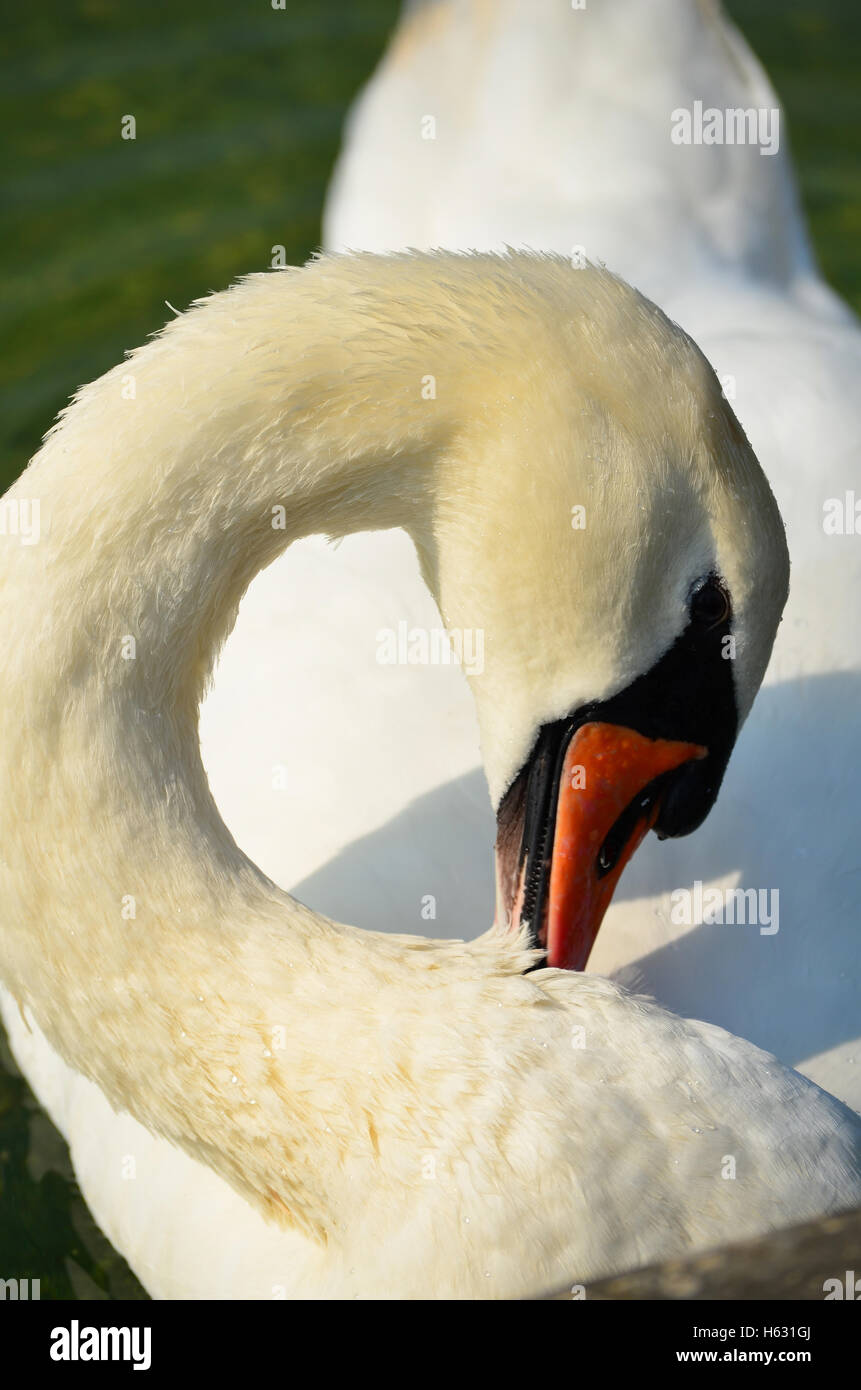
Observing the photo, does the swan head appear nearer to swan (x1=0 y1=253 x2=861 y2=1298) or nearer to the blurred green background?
swan (x1=0 y1=253 x2=861 y2=1298)

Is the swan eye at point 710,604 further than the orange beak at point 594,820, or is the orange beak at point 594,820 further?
the orange beak at point 594,820

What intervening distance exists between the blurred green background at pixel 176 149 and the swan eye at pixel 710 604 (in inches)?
148

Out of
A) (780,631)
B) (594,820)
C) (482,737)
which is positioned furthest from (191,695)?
(780,631)

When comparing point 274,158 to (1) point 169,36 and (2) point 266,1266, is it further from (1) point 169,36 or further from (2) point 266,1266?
(2) point 266,1266

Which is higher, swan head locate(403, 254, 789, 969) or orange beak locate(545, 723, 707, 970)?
swan head locate(403, 254, 789, 969)

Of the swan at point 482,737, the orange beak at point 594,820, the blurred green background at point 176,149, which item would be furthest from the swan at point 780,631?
the blurred green background at point 176,149

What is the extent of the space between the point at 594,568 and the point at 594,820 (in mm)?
488

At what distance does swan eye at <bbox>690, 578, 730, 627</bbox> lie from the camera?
2.73m

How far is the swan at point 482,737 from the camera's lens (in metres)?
2.51

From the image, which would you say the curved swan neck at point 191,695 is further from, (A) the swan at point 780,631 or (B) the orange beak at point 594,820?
(A) the swan at point 780,631

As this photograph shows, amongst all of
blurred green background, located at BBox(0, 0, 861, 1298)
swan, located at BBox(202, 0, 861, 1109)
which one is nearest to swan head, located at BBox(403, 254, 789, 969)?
Result: swan, located at BBox(202, 0, 861, 1109)

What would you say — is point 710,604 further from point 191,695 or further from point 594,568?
point 191,695

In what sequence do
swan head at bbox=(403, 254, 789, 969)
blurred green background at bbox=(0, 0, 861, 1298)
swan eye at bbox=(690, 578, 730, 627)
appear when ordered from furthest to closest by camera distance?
blurred green background at bbox=(0, 0, 861, 1298)
swan eye at bbox=(690, 578, 730, 627)
swan head at bbox=(403, 254, 789, 969)

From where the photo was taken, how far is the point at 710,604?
275 cm
